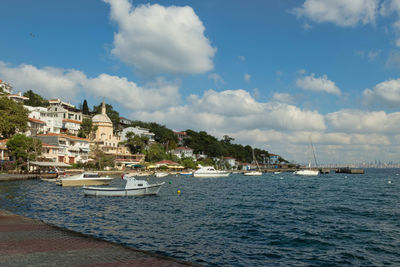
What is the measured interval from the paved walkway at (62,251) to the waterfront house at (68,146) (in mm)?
84100

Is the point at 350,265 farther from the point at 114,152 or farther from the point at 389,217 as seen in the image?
the point at 114,152

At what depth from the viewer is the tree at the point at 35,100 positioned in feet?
421

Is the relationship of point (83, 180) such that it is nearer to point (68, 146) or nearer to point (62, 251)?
point (62, 251)

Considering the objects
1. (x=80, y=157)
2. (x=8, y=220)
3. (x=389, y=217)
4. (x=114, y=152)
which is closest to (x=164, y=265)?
(x=8, y=220)

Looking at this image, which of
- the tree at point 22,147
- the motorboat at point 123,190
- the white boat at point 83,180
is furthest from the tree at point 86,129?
the motorboat at point 123,190

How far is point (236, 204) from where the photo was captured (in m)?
32.3

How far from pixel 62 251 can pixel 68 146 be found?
93363 mm

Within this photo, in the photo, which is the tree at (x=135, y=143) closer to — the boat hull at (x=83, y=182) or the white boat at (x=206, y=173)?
the white boat at (x=206, y=173)

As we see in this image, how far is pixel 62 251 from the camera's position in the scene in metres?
11.2

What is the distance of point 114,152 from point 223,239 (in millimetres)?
105555

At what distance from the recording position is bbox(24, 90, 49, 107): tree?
128375mm

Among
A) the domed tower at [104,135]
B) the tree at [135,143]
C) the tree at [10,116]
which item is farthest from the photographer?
the tree at [135,143]

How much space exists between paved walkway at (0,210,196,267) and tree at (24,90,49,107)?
129 meters

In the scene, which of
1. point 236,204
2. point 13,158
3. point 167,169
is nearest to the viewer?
point 236,204
